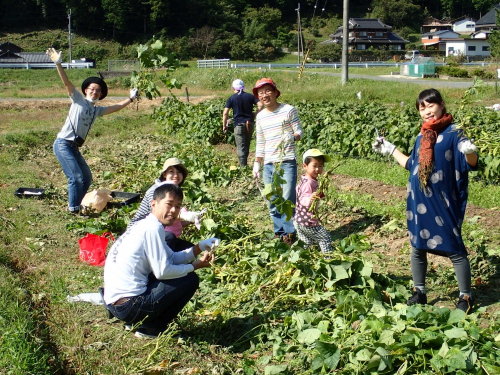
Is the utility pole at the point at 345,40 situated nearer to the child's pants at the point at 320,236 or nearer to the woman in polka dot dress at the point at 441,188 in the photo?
the child's pants at the point at 320,236

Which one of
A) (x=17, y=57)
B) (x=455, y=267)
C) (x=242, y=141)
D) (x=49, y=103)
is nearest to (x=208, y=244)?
(x=455, y=267)

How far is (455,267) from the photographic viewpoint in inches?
167

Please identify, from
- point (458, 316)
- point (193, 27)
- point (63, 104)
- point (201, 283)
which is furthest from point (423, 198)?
point (193, 27)

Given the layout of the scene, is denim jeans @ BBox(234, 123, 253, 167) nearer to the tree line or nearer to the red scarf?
the red scarf

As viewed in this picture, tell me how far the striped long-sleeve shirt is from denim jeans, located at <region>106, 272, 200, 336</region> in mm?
2371

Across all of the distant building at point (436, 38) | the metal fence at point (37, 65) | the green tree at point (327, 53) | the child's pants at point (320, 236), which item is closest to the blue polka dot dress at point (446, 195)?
the child's pants at point (320, 236)

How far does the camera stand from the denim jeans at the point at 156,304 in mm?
3688

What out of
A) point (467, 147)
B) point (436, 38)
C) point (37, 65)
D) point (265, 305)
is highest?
point (436, 38)

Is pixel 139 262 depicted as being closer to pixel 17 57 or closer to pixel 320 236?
pixel 320 236

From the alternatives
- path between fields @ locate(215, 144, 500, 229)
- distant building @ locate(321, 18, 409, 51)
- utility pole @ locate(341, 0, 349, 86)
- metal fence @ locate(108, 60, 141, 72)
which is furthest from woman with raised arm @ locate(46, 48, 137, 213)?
distant building @ locate(321, 18, 409, 51)

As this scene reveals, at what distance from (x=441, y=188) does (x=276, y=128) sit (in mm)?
2188

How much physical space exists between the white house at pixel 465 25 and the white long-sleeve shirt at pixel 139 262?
9430cm

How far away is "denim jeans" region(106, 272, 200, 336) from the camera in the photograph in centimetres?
369

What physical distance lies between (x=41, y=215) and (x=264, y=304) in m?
3.58
